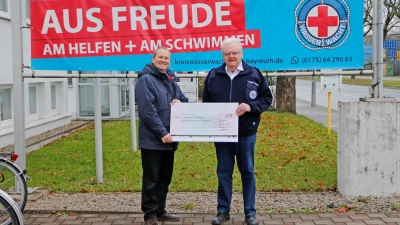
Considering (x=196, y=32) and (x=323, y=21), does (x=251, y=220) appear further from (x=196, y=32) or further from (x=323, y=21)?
(x=323, y=21)

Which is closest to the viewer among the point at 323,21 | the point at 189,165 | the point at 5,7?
the point at 323,21

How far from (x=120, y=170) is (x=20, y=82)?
93.4 inches

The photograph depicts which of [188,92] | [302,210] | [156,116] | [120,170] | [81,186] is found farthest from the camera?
[188,92]

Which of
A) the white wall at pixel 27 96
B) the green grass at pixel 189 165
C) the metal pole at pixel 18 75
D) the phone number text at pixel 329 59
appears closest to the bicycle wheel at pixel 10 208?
the metal pole at pixel 18 75

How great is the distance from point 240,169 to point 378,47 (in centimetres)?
249

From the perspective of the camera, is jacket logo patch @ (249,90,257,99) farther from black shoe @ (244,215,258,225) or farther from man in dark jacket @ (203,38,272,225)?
black shoe @ (244,215,258,225)

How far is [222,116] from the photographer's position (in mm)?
5711

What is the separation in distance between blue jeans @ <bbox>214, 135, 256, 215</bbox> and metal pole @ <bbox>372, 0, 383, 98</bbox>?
2.02 meters

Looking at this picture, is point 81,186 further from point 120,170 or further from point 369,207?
point 369,207

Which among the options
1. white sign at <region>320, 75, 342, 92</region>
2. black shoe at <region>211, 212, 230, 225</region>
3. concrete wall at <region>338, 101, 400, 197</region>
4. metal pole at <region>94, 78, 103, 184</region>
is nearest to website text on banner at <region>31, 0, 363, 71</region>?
metal pole at <region>94, 78, 103, 184</region>

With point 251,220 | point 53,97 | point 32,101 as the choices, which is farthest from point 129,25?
point 53,97

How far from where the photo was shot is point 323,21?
6980mm

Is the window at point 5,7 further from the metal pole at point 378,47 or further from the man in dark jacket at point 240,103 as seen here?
the metal pole at point 378,47

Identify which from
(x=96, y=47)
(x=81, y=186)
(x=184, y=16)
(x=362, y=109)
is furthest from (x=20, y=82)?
(x=362, y=109)
